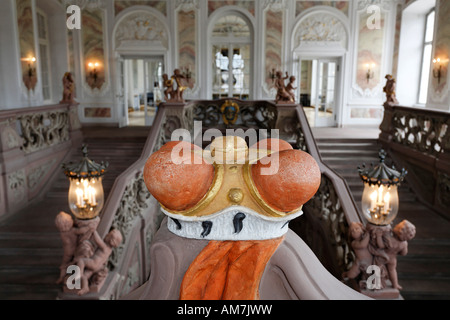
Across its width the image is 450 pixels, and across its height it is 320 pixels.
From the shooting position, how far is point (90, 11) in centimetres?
1360

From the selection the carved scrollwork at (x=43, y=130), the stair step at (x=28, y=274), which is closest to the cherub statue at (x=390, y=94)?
the carved scrollwork at (x=43, y=130)

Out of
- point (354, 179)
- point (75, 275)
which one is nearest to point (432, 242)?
point (354, 179)

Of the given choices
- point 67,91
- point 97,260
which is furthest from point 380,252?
point 67,91

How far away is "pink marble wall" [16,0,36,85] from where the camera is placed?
10172 mm

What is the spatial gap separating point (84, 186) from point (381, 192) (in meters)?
3.46

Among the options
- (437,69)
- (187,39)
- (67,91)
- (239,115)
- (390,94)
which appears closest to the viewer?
(390,94)

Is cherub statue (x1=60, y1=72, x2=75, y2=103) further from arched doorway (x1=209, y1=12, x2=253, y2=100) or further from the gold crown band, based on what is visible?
the gold crown band

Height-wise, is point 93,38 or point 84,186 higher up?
point 93,38

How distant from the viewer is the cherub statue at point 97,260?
14.6 ft

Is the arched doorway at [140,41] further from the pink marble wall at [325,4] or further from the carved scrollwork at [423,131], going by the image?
the carved scrollwork at [423,131]

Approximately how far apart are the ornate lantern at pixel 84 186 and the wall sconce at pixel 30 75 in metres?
7.41

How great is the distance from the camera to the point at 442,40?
35.7 ft

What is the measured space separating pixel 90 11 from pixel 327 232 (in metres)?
12.0

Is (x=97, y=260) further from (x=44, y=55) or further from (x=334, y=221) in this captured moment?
(x=44, y=55)
